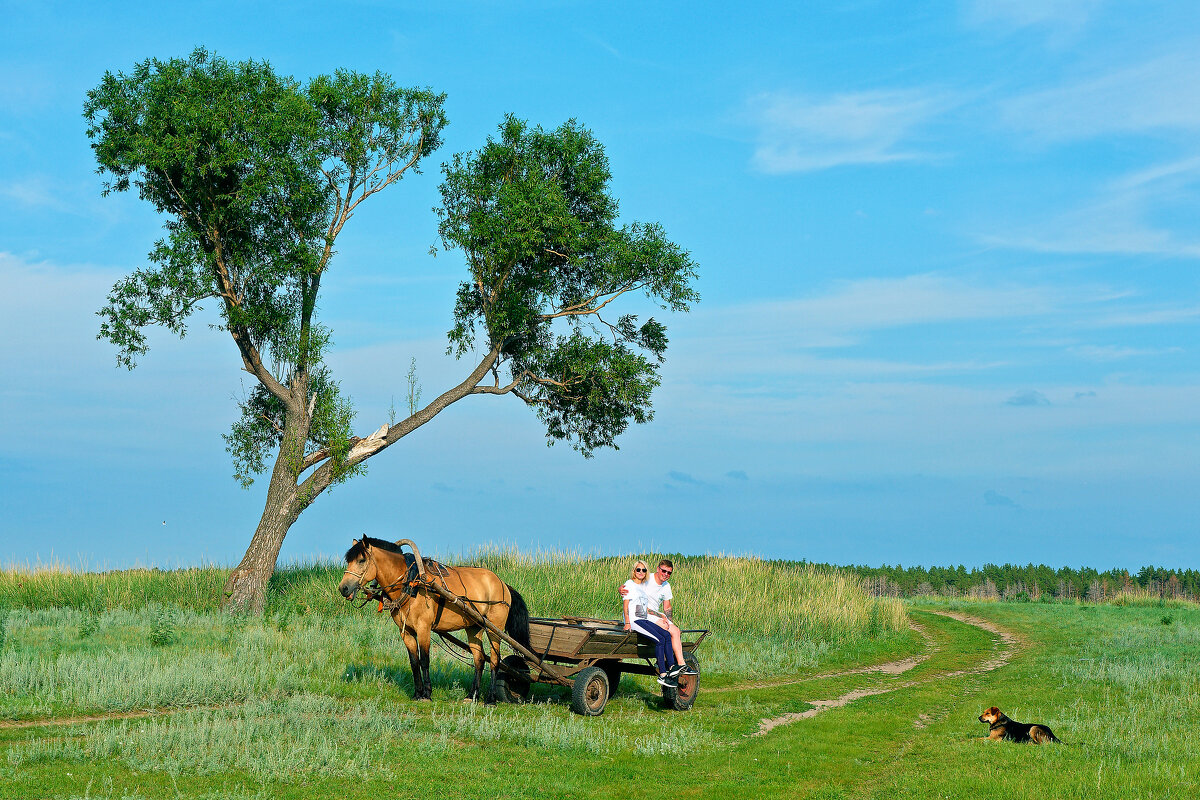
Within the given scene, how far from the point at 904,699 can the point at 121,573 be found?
23.6 metres

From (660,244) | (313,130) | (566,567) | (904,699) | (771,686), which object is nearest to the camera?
(904,699)

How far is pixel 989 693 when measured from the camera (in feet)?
53.6

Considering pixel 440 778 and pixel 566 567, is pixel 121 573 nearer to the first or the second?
pixel 566 567

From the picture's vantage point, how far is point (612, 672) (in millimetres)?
14648

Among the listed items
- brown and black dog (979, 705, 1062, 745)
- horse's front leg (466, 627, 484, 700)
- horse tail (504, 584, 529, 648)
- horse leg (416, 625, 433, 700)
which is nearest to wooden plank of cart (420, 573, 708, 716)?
horse tail (504, 584, 529, 648)

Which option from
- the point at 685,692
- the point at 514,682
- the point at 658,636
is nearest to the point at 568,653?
the point at 658,636

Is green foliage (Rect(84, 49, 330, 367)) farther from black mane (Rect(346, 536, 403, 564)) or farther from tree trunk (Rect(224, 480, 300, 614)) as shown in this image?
black mane (Rect(346, 536, 403, 564))

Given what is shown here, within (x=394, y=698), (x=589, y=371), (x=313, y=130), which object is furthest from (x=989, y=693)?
(x=313, y=130)

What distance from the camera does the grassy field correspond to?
952 cm

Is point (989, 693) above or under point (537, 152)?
under

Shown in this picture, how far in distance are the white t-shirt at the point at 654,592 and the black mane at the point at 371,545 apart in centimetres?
378

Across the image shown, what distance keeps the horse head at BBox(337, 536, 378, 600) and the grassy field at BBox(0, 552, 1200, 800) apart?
1864 millimetres

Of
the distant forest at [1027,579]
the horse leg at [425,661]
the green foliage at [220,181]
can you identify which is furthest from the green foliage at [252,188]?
the distant forest at [1027,579]

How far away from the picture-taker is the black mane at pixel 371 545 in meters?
12.7
